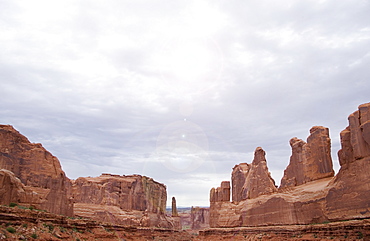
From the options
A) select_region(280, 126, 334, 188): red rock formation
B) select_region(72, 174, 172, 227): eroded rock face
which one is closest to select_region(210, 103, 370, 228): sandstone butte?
select_region(280, 126, 334, 188): red rock formation

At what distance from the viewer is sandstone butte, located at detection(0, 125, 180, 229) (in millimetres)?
34463

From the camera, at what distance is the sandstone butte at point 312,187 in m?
30.1

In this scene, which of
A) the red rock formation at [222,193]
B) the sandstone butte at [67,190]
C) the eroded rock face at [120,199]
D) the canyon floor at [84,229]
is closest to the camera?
the canyon floor at [84,229]

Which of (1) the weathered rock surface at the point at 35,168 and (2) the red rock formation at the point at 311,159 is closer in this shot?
(1) the weathered rock surface at the point at 35,168

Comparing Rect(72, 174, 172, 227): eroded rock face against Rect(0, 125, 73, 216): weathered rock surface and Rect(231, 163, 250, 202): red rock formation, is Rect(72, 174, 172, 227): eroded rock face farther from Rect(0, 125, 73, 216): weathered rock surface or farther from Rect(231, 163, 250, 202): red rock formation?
Rect(0, 125, 73, 216): weathered rock surface

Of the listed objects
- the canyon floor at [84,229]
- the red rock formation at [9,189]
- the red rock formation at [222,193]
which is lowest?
the canyon floor at [84,229]

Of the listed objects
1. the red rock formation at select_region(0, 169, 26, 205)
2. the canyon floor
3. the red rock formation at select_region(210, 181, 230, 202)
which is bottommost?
the canyon floor

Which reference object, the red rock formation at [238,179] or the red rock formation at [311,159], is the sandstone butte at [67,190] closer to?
the red rock formation at [238,179]

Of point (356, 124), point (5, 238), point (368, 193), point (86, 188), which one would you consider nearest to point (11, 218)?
point (5, 238)

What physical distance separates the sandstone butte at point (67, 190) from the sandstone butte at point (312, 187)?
1059 inches

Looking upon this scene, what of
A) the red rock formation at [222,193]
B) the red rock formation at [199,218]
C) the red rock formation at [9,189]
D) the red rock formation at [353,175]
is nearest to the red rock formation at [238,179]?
the red rock formation at [222,193]

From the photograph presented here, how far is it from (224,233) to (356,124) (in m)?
31.1

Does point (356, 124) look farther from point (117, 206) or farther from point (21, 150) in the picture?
point (117, 206)

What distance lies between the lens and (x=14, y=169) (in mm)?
38062
